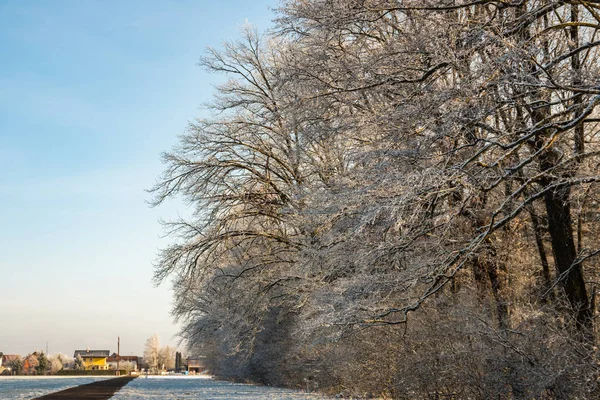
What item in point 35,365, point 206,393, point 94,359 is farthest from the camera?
point 94,359

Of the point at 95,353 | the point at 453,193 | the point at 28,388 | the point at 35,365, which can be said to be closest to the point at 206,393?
the point at 28,388

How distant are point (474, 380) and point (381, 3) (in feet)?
20.8

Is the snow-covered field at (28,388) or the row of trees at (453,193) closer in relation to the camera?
the row of trees at (453,193)

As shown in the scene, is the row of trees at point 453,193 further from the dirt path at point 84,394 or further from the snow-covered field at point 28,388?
the snow-covered field at point 28,388

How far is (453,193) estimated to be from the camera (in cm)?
1061

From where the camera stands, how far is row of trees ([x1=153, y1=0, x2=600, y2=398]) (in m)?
8.70

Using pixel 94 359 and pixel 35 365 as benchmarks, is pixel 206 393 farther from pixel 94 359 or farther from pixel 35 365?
pixel 94 359

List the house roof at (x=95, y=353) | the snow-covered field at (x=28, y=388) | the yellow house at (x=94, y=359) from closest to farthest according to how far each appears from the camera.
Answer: the snow-covered field at (x=28, y=388) → the yellow house at (x=94, y=359) → the house roof at (x=95, y=353)

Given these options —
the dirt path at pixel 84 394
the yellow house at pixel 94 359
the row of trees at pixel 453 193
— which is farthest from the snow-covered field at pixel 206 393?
the yellow house at pixel 94 359

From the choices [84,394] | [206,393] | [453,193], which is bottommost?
[206,393]

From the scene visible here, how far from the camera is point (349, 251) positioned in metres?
11.3

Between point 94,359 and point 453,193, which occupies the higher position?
point 453,193

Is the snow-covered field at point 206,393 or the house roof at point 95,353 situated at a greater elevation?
the house roof at point 95,353

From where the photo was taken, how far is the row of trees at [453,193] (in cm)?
870
